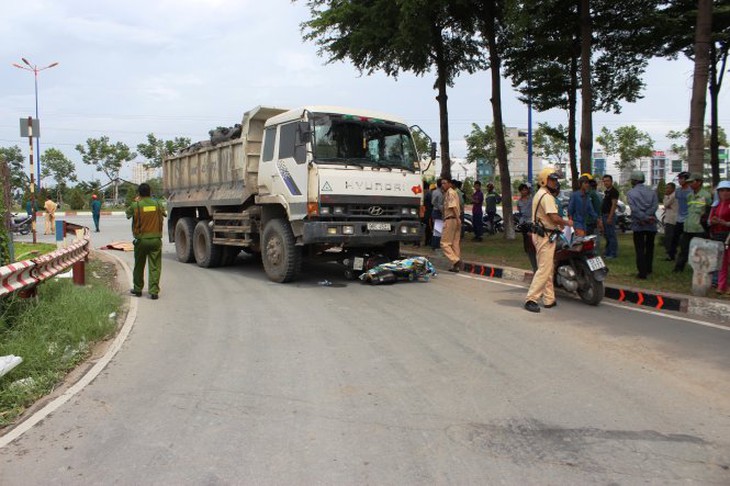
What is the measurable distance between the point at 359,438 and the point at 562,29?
1454 cm

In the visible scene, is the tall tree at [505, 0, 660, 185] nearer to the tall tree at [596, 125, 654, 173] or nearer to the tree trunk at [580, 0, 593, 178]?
the tree trunk at [580, 0, 593, 178]

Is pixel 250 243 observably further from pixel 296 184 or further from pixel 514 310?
pixel 514 310

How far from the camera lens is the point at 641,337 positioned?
615cm

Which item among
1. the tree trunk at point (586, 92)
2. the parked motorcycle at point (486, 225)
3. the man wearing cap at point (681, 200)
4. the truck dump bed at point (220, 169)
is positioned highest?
the tree trunk at point (586, 92)

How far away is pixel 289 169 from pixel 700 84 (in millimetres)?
6959

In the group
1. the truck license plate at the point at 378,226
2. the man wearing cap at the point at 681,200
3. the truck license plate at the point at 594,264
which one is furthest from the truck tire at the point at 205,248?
the man wearing cap at the point at 681,200

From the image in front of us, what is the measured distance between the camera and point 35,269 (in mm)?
6723

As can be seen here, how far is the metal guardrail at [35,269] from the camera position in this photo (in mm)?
5844

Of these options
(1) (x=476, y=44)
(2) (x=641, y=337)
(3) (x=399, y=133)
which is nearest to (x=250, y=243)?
(3) (x=399, y=133)

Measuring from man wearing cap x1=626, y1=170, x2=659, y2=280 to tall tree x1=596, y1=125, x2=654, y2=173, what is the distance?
36.9m

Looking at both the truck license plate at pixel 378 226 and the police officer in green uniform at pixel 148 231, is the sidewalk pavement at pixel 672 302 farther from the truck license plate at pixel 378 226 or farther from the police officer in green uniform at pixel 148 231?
the police officer in green uniform at pixel 148 231

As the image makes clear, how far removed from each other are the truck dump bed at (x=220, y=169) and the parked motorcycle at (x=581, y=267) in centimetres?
556

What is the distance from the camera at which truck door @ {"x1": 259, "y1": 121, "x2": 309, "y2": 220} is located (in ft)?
30.4

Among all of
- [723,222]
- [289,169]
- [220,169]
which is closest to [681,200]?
[723,222]
